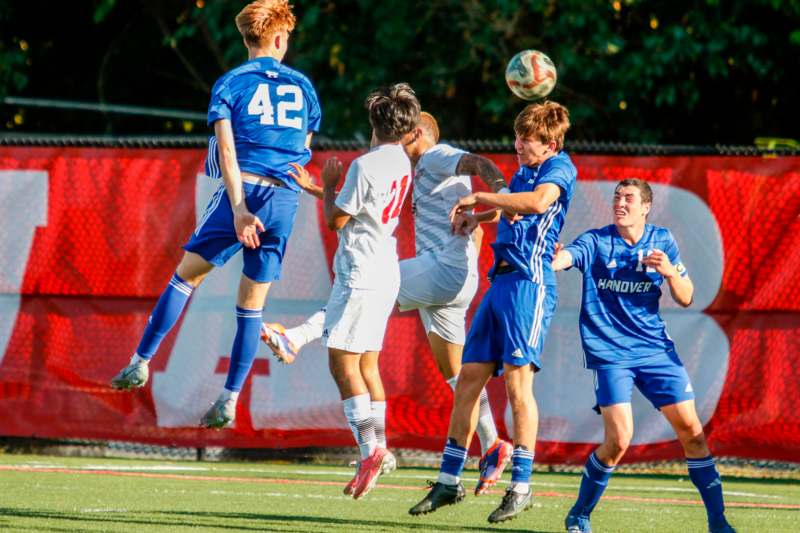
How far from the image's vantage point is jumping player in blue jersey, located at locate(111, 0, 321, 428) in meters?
6.93

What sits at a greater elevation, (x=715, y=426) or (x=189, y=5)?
(x=189, y=5)

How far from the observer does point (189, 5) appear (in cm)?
1731

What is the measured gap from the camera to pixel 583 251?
6961 millimetres

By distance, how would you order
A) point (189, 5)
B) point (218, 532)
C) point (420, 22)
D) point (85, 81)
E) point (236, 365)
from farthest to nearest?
point (85, 81) < point (189, 5) < point (420, 22) < point (236, 365) < point (218, 532)

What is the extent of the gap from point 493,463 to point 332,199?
71.7 inches

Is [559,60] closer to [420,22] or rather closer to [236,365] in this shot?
[420,22]

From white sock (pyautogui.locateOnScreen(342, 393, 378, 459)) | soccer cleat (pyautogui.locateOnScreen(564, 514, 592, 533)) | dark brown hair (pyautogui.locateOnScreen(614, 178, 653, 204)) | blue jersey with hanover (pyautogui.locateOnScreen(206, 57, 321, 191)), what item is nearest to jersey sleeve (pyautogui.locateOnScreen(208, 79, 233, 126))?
blue jersey with hanover (pyautogui.locateOnScreen(206, 57, 321, 191))

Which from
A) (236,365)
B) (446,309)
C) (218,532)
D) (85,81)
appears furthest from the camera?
(85,81)

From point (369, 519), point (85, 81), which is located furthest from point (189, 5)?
point (369, 519)

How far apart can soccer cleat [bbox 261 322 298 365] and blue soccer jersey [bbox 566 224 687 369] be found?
71.4 inches

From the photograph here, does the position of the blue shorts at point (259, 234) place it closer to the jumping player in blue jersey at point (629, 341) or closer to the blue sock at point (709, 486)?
the jumping player in blue jersey at point (629, 341)

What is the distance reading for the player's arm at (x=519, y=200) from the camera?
6867mm

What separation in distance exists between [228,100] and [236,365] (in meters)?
1.52

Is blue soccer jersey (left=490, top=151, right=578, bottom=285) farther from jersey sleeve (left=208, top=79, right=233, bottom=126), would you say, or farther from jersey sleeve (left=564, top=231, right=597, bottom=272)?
jersey sleeve (left=208, top=79, right=233, bottom=126)
